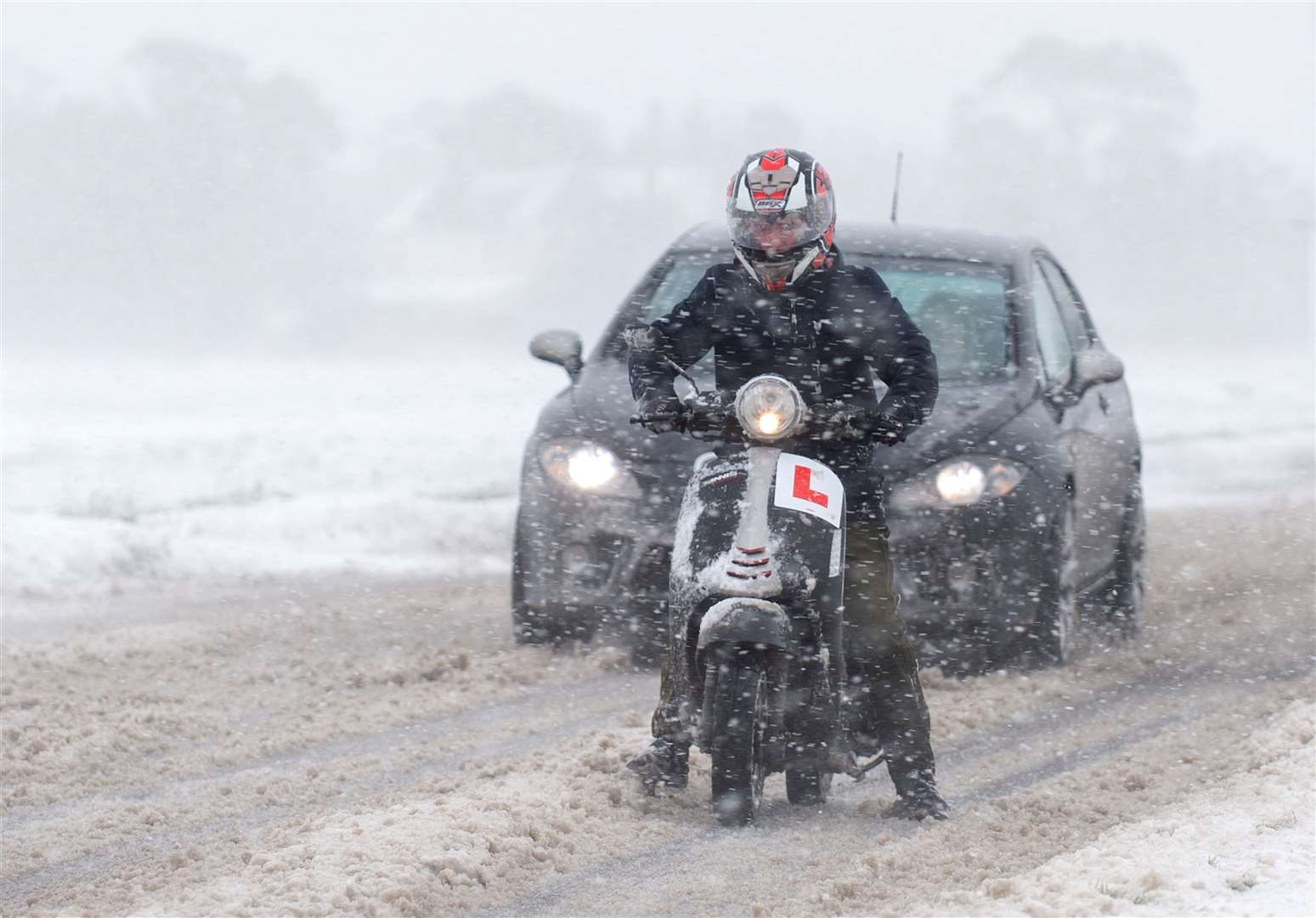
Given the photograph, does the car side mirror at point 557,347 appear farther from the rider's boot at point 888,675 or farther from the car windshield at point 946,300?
the rider's boot at point 888,675

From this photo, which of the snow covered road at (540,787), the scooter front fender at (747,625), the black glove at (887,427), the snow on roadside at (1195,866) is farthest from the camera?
the black glove at (887,427)

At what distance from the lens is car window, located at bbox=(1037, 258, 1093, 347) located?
25.8 feet

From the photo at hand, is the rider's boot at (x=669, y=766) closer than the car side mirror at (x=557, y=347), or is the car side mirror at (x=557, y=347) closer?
the rider's boot at (x=669, y=766)

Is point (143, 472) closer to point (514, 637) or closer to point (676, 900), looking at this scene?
point (514, 637)

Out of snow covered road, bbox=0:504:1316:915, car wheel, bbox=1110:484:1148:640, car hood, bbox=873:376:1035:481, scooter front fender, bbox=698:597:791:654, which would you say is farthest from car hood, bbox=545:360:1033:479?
scooter front fender, bbox=698:597:791:654

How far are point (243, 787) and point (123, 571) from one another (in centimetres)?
458

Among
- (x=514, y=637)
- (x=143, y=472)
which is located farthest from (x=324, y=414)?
(x=514, y=637)

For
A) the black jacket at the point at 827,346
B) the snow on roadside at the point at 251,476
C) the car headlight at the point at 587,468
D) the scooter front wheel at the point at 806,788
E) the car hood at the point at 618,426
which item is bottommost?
the scooter front wheel at the point at 806,788

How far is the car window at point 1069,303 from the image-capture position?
7.85m

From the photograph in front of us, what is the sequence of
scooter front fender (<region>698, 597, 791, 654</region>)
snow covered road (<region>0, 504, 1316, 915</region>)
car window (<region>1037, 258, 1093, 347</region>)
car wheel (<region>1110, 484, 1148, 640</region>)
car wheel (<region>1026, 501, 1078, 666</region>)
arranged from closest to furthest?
snow covered road (<region>0, 504, 1316, 915</region>)
scooter front fender (<region>698, 597, 791, 654</region>)
car wheel (<region>1026, 501, 1078, 666</region>)
car wheel (<region>1110, 484, 1148, 640</region>)
car window (<region>1037, 258, 1093, 347</region>)

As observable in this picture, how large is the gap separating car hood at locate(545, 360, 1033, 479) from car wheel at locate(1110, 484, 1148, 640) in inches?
50.3

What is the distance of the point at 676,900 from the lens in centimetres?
376

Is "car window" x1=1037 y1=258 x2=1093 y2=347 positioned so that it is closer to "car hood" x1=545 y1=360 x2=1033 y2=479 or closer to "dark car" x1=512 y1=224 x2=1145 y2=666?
"dark car" x1=512 y1=224 x2=1145 y2=666

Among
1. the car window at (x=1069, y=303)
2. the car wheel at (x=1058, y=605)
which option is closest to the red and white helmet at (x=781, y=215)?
the car wheel at (x=1058, y=605)
